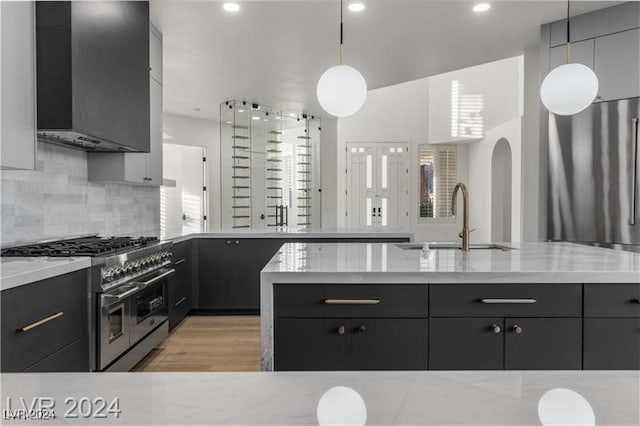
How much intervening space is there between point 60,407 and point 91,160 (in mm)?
3339

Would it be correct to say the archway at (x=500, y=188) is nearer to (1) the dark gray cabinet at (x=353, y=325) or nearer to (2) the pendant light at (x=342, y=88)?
(2) the pendant light at (x=342, y=88)

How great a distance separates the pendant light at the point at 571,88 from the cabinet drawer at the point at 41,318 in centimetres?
279

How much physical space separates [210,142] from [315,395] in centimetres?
853

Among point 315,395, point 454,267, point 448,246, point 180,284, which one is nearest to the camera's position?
point 315,395

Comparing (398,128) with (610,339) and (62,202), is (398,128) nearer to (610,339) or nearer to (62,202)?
(62,202)

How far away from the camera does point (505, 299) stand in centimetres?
178

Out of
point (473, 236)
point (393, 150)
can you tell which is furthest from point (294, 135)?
point (473, 236)

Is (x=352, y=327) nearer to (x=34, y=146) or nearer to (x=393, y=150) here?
(x=34, y=146)

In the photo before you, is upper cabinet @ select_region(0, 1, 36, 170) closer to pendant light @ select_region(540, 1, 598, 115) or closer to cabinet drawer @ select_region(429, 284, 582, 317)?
cabinet drawer @ select_region(429, 284, 582, 317)

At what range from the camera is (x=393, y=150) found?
10.6 meters

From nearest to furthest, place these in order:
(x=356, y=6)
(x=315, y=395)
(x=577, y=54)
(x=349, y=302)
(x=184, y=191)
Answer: (x=315, y=395), (x=349, y=302), (x=356, y=6), (x=577, y=54), (x=184, y=191)

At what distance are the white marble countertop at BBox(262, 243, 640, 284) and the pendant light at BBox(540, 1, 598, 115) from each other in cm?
85

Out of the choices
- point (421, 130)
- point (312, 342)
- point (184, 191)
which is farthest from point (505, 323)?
point (421, 130)

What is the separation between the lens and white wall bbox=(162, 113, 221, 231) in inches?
322
